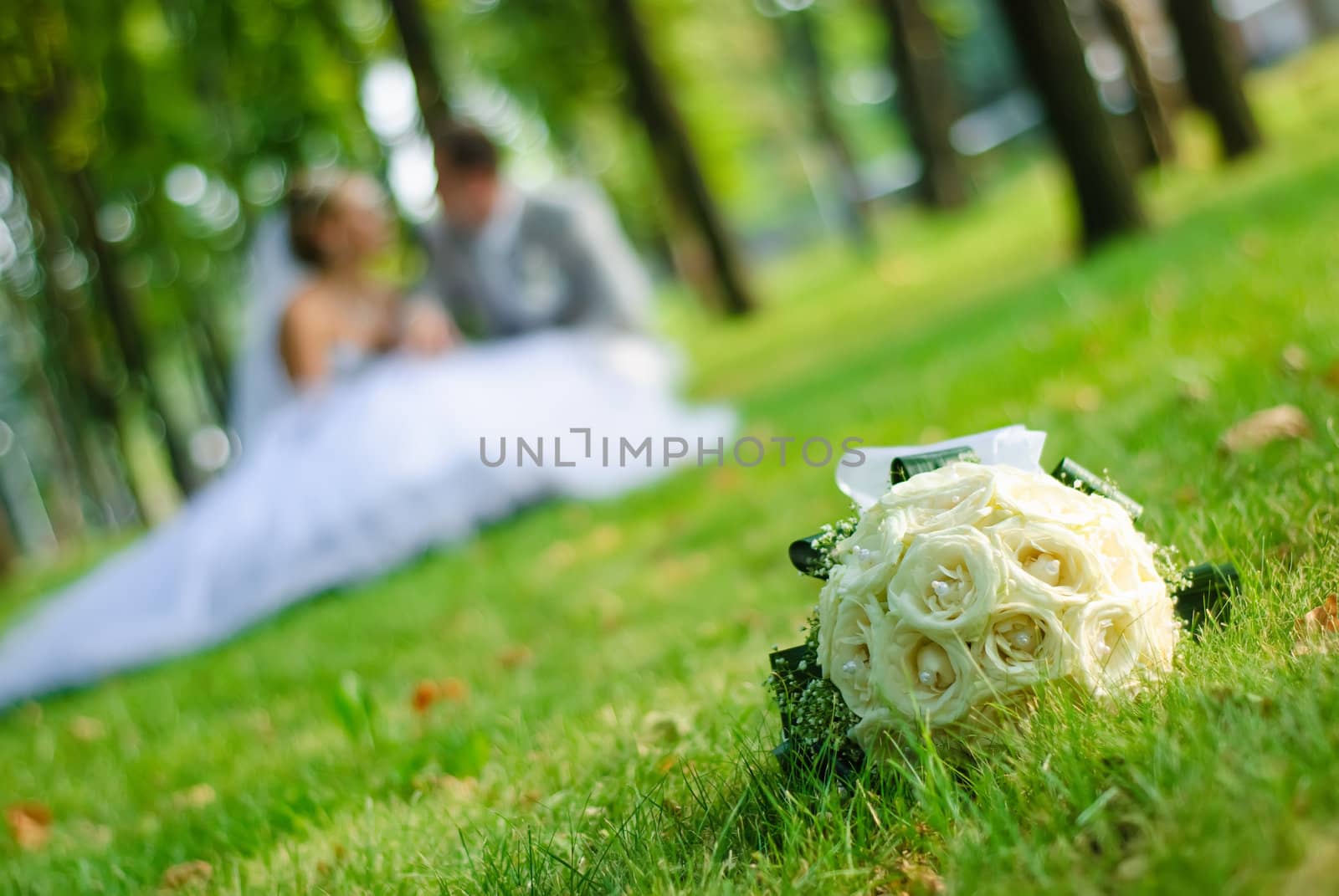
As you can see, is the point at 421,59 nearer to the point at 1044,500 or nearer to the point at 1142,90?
the point at 1142,90

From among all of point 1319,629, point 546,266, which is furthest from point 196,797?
point 546,266

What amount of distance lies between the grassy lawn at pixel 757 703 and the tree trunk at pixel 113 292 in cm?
1026

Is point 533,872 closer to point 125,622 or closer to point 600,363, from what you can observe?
point 125,622

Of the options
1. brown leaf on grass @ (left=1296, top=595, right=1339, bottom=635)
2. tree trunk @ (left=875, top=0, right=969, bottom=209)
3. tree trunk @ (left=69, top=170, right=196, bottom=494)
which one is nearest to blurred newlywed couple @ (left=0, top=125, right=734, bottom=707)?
brown leaf on grass @ (left=1296, top=595, right=1339, bottom=635)

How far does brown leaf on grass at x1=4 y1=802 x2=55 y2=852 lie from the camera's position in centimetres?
315

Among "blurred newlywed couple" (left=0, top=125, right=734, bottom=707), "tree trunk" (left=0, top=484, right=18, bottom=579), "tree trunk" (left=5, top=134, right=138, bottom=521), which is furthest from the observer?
"tree trunk" (left=0, top=484, right=18, bottom=579)

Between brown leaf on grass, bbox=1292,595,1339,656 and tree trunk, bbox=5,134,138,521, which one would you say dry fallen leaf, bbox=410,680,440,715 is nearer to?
brown leaf on grass, bbox=1292,595,1339,656

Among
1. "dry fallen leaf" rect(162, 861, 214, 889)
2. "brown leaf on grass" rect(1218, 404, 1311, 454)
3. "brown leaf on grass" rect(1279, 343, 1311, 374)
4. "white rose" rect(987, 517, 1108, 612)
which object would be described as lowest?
"dry fallen leaf" rect(162, 861, 214, 889)

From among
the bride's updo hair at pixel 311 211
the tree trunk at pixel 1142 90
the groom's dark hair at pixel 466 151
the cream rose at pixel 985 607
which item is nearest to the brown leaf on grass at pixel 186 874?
the cream rose at pixel 985 607

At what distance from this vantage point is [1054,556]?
165cm

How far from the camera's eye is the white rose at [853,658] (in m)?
1.68

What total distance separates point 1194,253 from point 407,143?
40.8 feet

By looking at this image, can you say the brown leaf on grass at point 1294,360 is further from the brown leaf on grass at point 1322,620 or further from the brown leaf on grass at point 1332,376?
the brown leaf on grass at point 1322,620

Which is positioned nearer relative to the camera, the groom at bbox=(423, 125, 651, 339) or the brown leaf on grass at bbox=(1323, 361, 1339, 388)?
the brown leaf on grass at bbox=(1323, 361, 1339, 388)
